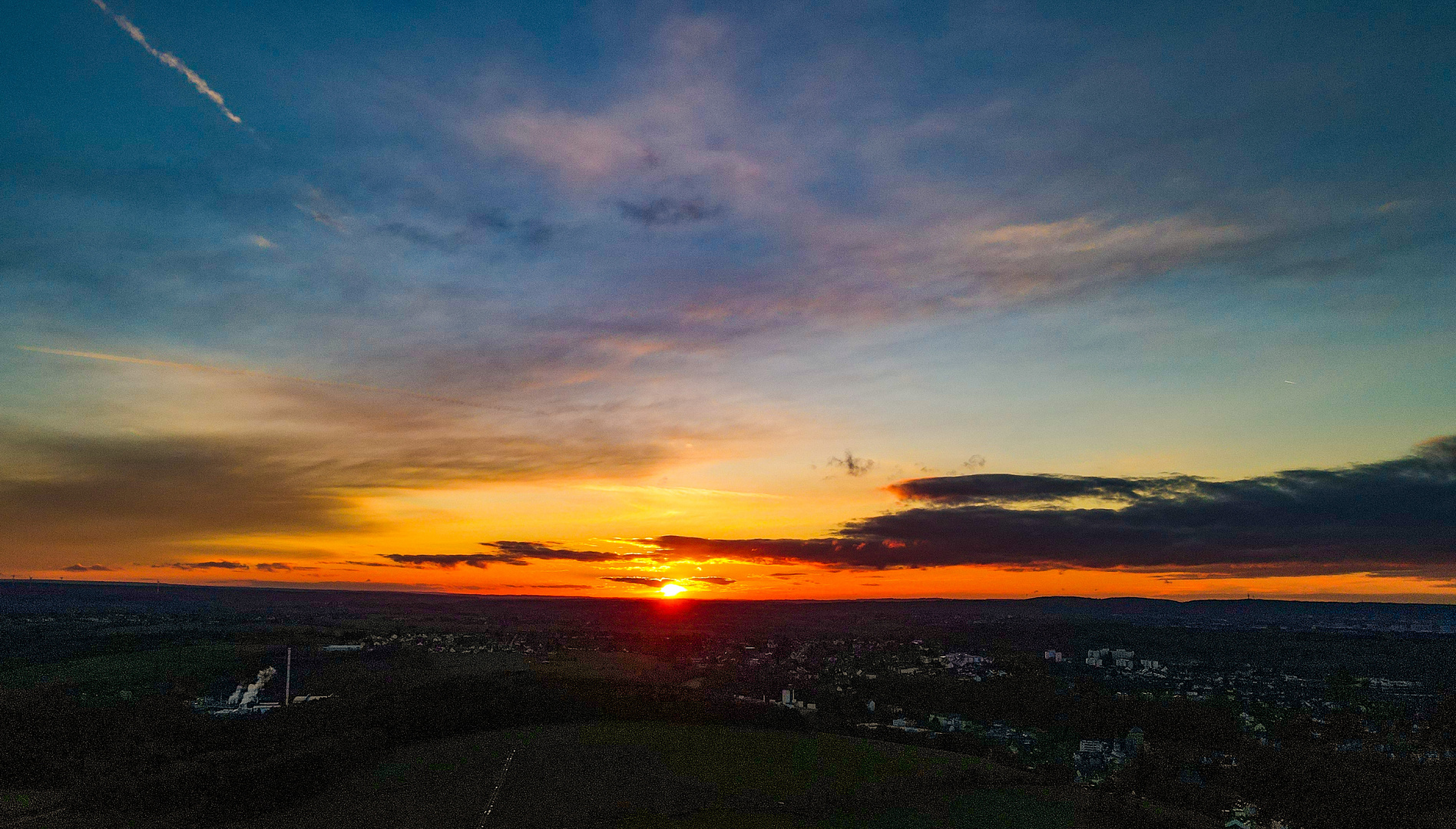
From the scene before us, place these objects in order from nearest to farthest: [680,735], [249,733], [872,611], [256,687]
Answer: [249,733] → [680,735] → [256,687] → [872,611]

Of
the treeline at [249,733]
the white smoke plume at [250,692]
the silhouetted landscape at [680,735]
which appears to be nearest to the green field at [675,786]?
the silhouetted landscape at [680,735]

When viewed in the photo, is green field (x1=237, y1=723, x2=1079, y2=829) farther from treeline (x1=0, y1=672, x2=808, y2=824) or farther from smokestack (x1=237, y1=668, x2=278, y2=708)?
smokestack (x1=237, y1=668, x2=278, y2=708)

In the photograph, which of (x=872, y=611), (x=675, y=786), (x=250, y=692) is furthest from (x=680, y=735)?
(x=872, y=611)

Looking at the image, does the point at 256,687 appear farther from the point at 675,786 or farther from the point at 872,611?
the point at 872,611

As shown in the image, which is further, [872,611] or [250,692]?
[872,611]

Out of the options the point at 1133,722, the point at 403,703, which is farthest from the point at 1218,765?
the point at 403,703

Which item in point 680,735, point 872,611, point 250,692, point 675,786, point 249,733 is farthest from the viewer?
point 872,611

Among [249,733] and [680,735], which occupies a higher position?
[249,733]
